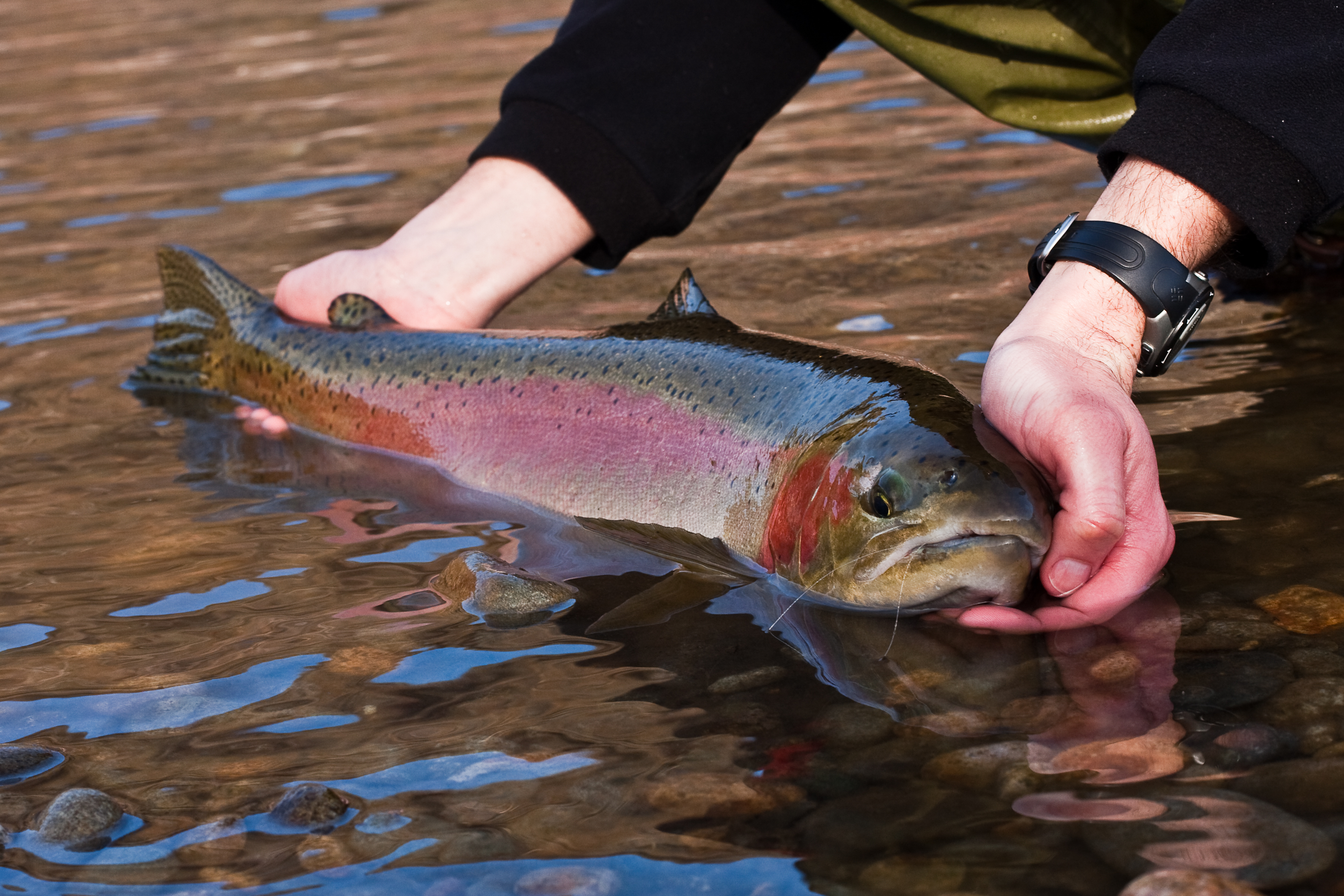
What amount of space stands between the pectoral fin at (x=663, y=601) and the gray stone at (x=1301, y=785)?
1260 mm

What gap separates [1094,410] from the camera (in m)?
2.46

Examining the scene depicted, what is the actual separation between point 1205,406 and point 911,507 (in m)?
1.48

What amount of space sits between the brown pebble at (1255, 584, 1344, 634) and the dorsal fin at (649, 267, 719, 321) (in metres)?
1.72

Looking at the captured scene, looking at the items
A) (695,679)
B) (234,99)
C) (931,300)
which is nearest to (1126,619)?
(695,679)

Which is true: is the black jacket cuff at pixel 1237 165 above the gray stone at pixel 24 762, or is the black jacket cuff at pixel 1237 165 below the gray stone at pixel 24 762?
above

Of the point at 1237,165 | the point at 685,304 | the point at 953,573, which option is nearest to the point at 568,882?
the point at 953,573

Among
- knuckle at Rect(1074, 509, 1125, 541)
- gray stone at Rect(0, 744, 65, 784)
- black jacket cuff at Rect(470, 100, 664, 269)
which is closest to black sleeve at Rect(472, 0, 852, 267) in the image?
black jacket cuff at Rect(470, 100, 664, 269)

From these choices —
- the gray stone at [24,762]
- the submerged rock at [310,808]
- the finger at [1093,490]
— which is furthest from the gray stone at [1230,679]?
the gray stone at [24,762]

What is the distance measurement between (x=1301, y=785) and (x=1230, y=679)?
1.25 feet

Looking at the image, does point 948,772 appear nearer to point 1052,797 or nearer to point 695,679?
point 1052,797

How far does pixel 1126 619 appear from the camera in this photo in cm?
269

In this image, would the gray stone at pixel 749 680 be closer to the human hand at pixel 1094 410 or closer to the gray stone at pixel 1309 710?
the human hand at pixel 1094 410

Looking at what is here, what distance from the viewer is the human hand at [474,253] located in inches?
180

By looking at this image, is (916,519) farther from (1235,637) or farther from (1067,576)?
(1235,637)
